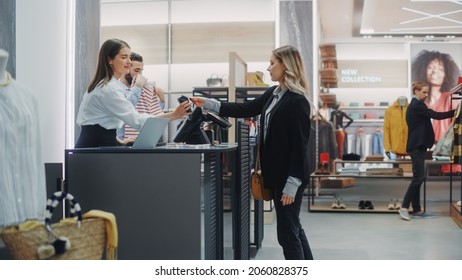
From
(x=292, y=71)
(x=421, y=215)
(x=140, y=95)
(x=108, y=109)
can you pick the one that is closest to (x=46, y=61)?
(x=108, y=109)

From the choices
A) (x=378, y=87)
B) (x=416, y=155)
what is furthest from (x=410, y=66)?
(x=416, y=155)

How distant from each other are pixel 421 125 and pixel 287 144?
350 cm

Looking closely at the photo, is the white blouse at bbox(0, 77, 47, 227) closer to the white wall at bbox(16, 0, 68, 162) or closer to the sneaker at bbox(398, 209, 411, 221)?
the white wall at bbox(16, 0, 68, 162)

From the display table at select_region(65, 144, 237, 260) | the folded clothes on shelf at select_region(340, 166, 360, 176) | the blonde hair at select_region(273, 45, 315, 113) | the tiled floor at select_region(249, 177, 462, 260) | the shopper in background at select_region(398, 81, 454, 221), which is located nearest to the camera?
the display table at select_region(65, 144, 237, 260)

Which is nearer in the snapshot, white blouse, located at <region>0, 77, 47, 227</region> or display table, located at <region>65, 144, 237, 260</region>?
white blouse, located at <region>0, 77, 47, 227</region>

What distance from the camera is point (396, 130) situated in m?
6.72

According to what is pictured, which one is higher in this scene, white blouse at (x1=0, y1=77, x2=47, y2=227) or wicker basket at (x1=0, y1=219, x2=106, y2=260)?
white blouse at (x1=0, y1=77, x2=47, y2=227)

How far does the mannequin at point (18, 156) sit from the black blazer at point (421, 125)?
4409mm

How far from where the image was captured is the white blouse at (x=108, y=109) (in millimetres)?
2820

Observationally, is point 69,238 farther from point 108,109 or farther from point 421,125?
point 421,125

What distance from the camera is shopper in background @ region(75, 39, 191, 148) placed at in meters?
2.82

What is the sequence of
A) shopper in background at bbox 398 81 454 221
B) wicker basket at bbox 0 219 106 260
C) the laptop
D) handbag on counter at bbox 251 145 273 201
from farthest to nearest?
shopper in background at bbox 398 81 454 221, handbag on counter at bbox 251 145 273 201, the laptop, wicker basket at bbox 0 219 106 260

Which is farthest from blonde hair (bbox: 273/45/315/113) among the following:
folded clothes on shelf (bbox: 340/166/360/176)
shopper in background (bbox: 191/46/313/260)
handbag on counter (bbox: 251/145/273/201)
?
folded clothes on shelf (bbox: 340/166/360/176)
